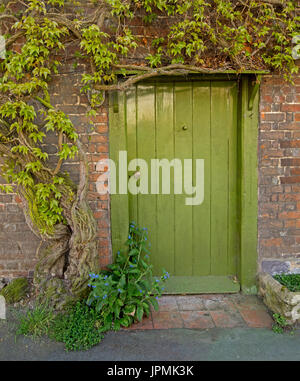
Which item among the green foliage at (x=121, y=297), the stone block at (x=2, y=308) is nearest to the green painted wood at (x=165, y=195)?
the green foliage at (x=121, y=297)

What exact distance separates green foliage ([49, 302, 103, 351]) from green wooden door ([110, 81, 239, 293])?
0.73 meters

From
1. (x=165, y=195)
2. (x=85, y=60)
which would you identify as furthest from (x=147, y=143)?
(x=85, y=60)

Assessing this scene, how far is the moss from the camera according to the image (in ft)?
10.1

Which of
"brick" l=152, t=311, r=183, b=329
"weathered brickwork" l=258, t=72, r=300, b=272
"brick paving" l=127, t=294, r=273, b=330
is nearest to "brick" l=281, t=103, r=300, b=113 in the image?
"weathered brickwork" l=258, t=72, r=300, b=272

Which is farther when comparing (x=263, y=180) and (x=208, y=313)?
(x=263, y=180)

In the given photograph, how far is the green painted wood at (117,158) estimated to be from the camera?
323 centimetres

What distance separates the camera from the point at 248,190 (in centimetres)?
337

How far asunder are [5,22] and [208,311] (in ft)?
10.8

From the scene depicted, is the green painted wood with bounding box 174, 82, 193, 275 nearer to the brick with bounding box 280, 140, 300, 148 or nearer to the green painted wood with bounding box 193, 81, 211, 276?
the green painted wood with bounding box 193, 81, 211, 276

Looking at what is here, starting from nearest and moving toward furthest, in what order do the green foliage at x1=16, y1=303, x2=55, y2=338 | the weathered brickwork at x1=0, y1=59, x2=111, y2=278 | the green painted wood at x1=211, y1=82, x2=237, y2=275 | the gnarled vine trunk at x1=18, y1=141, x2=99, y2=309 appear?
the green foliage at x1=16, y1=303, x2=55, y2=338, the gnarled vine trunk at x1=18, y1=141, x2=99, y2=309, the weathered brickwork at x1=0, y1=59, x2=111, y2=278, the green painted wood at x1=211, y1=82, x2=237, y2=275

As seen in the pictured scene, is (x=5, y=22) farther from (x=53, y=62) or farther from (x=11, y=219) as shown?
(x=11, y=219)

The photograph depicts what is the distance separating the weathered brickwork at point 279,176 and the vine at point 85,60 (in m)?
0.25

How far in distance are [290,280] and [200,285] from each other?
89 centimetres

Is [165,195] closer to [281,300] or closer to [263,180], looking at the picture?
[263,180]
